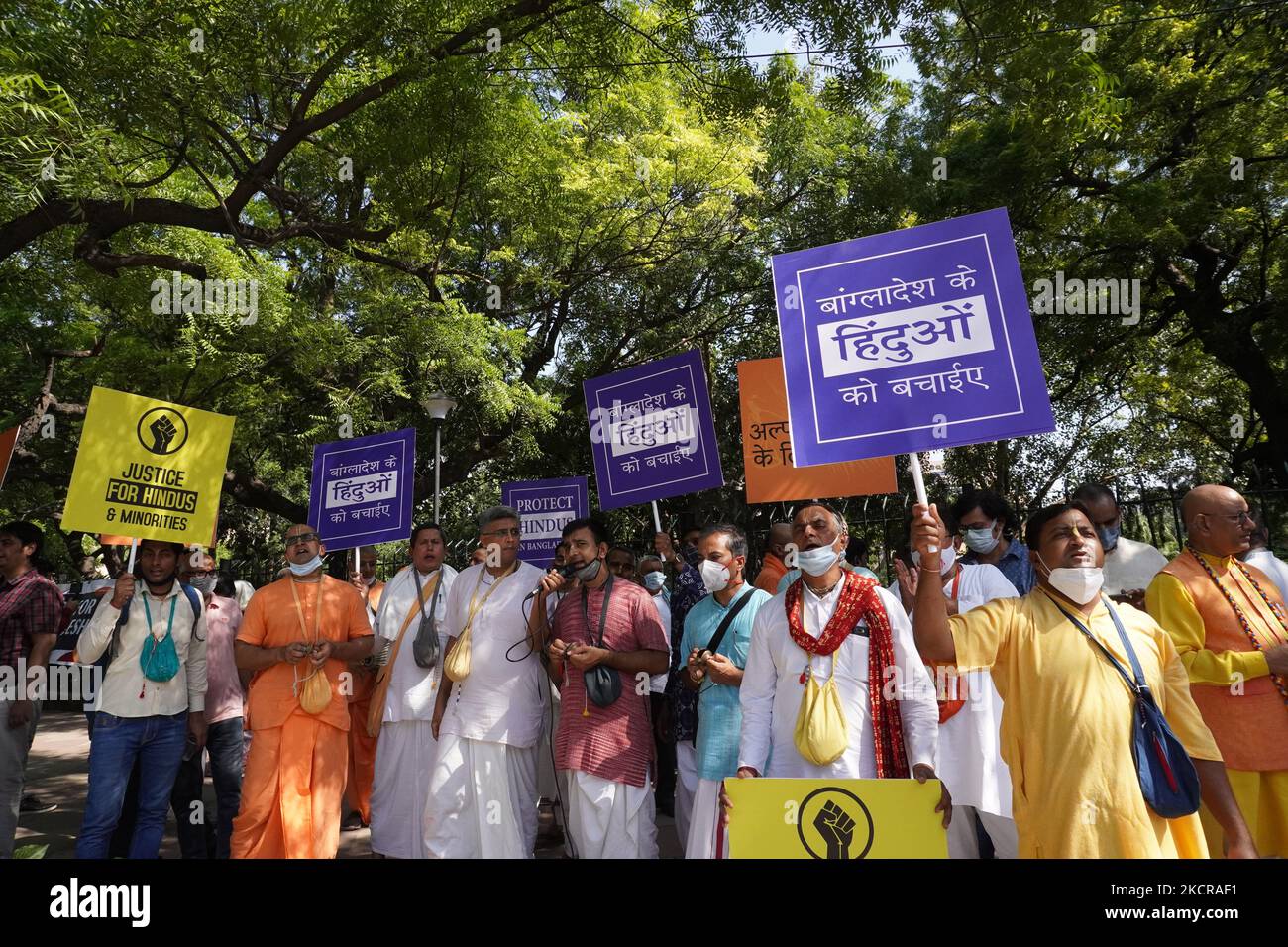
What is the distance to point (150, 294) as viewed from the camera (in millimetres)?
9289

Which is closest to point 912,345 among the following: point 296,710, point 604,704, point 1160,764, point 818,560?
point 818,560

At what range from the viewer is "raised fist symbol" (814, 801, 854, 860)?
9.11 ft

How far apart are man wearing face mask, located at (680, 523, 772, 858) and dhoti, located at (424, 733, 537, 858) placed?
3.55 feet

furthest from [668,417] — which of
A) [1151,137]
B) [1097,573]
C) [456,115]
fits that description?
[1151,137]

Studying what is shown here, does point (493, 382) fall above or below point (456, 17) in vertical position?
below

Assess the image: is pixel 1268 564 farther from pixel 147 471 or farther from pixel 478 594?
pixel 147 471

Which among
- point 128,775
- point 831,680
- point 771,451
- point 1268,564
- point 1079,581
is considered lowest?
point 128,775

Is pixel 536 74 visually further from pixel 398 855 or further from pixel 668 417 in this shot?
Answer: pixel 398 855

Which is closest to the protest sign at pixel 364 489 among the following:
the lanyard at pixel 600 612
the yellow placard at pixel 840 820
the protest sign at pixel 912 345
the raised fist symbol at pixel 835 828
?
the lanyard at pixel 600 612

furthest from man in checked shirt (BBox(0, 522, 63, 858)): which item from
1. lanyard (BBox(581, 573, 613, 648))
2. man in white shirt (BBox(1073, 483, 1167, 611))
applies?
man in white shirt (BBox(1073, 483, 1167, 611))

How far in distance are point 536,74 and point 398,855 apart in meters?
7.90

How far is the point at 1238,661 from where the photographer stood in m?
3.35

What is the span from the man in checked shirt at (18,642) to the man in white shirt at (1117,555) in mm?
5989

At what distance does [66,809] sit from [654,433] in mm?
5675
